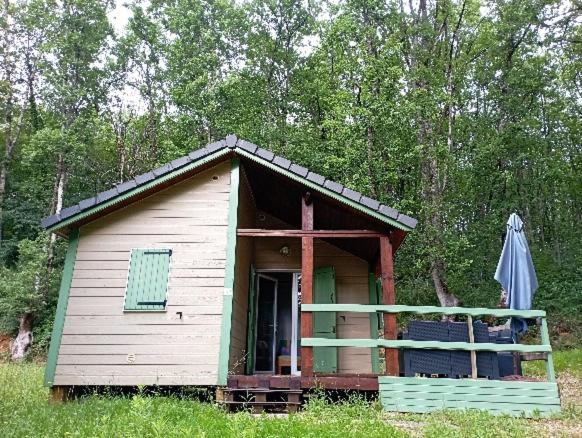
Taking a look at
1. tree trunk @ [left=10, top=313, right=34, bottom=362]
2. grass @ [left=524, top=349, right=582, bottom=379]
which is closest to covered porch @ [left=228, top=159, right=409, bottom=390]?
grass @ [left=524, top=349, right=582, bottom=379]

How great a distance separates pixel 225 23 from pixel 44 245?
450 inches

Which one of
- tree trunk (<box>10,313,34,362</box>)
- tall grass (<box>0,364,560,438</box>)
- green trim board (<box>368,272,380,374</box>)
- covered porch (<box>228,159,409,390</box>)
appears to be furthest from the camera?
tree trunk (<box>10,313,34,362</box>)

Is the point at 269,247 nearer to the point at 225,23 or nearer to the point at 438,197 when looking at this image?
the point at 438,197

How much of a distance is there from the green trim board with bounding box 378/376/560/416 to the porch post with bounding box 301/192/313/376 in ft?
3.58

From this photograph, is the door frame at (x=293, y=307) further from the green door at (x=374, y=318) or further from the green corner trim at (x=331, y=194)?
the green corner trim at (x=331, y=194)

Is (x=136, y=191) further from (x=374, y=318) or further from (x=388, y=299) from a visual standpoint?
(x=374, y=318)

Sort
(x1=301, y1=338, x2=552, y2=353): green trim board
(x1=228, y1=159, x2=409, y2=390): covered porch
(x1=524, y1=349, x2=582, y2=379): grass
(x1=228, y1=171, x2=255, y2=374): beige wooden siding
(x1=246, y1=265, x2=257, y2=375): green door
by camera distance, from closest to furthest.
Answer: (x1=301, y1=338, x2=552, y2=353): green trim board, (x1=228, y1=159, x2=409, y2=390): covered porch, (x1=228, y1=171, x2=255, y2=374): beige wooden siding, (x1=246, y1=265, x2=257, y2=375): green door, (x1=524, y1=349, x2=582, y2=379): grass

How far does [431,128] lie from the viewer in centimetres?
1666

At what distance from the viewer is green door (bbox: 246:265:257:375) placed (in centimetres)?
927

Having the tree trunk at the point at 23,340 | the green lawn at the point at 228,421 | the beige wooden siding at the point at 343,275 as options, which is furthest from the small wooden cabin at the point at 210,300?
the tree trunk at the point at 23,340

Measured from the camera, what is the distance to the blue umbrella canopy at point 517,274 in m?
7.08

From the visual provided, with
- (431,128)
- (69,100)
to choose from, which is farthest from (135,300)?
(69,100)

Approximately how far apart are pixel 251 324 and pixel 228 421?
13.8 feet

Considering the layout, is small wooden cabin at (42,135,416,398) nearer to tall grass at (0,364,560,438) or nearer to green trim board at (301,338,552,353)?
green trim board at (301,338,552,353)
